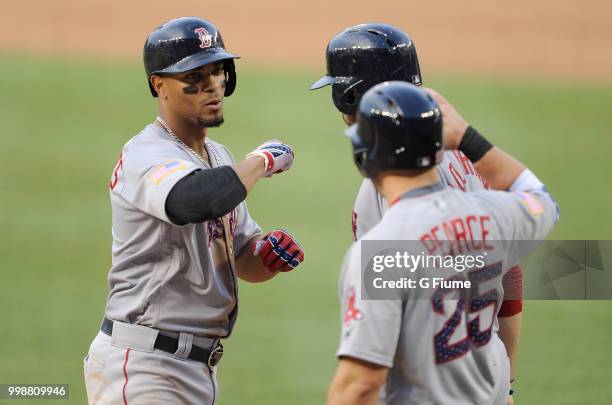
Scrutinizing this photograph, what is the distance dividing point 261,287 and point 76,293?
5.89 ft

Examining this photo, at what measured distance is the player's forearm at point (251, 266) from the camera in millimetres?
4504

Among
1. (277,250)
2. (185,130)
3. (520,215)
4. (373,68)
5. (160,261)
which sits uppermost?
(373,68)

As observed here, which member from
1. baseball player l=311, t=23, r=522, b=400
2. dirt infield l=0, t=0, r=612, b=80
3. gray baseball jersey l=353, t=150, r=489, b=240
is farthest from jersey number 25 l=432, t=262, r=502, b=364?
dirt infield l=0, t=0, r=612, b=80

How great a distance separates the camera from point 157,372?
3945 mm

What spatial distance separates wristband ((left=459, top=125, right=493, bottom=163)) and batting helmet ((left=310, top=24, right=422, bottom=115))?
694mm

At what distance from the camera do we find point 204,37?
4.20 m

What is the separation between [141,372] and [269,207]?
7.65 m

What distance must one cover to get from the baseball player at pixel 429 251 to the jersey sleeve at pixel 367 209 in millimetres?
526

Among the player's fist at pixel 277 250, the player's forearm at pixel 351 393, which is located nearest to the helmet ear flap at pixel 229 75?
the player's fist at pixel 277 250

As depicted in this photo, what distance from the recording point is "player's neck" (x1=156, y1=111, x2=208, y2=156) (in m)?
4.24

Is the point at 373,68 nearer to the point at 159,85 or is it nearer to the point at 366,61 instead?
the point at 366,61

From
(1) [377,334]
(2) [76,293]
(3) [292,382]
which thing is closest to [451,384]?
(1) [377,334]

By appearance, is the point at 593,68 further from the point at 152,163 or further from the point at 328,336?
the point at 152,163

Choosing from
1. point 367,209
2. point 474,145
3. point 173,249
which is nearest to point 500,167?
point 474,145
